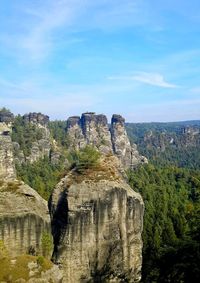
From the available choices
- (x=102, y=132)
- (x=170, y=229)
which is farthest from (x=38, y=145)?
(x=170, y=229)

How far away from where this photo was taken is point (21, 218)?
36.1 meters

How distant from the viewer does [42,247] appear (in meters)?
36.7

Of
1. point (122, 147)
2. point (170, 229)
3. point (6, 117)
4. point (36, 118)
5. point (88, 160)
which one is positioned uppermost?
point (6, 117)

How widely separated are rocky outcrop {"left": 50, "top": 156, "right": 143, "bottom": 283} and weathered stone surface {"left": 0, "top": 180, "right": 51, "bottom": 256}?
268cm

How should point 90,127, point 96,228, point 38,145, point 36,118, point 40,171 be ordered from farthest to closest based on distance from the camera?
point 90,127 → point 36,118 → point 38,145 → point 40,171 → point 96,228

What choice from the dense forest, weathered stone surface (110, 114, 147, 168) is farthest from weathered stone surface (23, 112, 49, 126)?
weathered stone surface (110, 114, 147, 168)

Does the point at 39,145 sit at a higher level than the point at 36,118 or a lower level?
lower

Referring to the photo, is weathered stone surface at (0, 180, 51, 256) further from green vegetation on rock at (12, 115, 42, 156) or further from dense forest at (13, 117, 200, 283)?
green vegetation on rock at (12, 115, 42, 156)

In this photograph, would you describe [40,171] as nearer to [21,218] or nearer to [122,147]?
[122,147]

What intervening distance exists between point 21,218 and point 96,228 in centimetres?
760

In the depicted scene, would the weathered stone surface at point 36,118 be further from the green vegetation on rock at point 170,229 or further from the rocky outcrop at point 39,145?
the green vegetation on rock at point 170,229

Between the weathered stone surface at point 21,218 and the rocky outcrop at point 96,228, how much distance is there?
2684mm

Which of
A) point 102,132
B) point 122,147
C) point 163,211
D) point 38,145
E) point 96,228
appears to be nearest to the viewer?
point 96,228

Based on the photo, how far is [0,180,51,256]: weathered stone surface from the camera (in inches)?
1400
